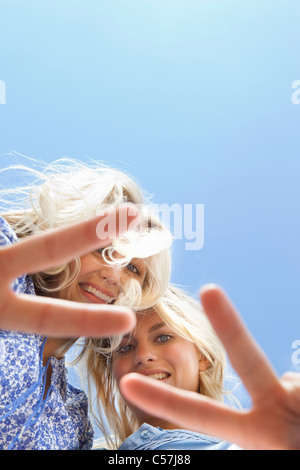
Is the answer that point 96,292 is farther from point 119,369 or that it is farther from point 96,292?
point 119,369

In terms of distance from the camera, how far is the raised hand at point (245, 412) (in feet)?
1.83

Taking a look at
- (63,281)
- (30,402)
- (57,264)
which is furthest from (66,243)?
(63,281)

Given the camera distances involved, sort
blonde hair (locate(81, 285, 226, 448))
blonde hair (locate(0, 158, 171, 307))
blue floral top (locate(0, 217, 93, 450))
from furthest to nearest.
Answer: blonde hair (locate(81, 285, 226, 448)) < blonde hair (locate(0, 158, 171, 307)) < blue floral top (locate(0, 217, 93, 450))

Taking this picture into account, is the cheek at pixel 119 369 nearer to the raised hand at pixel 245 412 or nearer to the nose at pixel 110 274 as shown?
the nose at pixel 110 274

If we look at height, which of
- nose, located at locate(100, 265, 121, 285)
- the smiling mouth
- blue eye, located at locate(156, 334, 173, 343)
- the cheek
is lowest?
the cheek

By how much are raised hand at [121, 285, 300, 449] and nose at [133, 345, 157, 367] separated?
678 mm

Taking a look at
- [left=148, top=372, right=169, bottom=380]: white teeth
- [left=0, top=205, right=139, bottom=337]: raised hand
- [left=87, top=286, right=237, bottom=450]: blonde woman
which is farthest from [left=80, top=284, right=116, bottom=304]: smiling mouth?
[left=0, top=205, right=139, bottom=337]: raised hand

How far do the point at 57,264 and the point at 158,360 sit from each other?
75 cm

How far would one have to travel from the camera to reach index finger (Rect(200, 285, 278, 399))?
0.55 meters

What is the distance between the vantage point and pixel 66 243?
56cm

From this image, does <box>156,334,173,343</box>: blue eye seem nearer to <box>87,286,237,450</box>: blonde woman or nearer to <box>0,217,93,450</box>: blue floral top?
<box>87,286,237,450</box>: blonde woman

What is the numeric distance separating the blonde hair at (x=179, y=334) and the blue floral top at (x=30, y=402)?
210 mm

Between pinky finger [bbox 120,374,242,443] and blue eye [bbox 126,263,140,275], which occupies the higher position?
blue eye [bbox 126,263,140,275]
